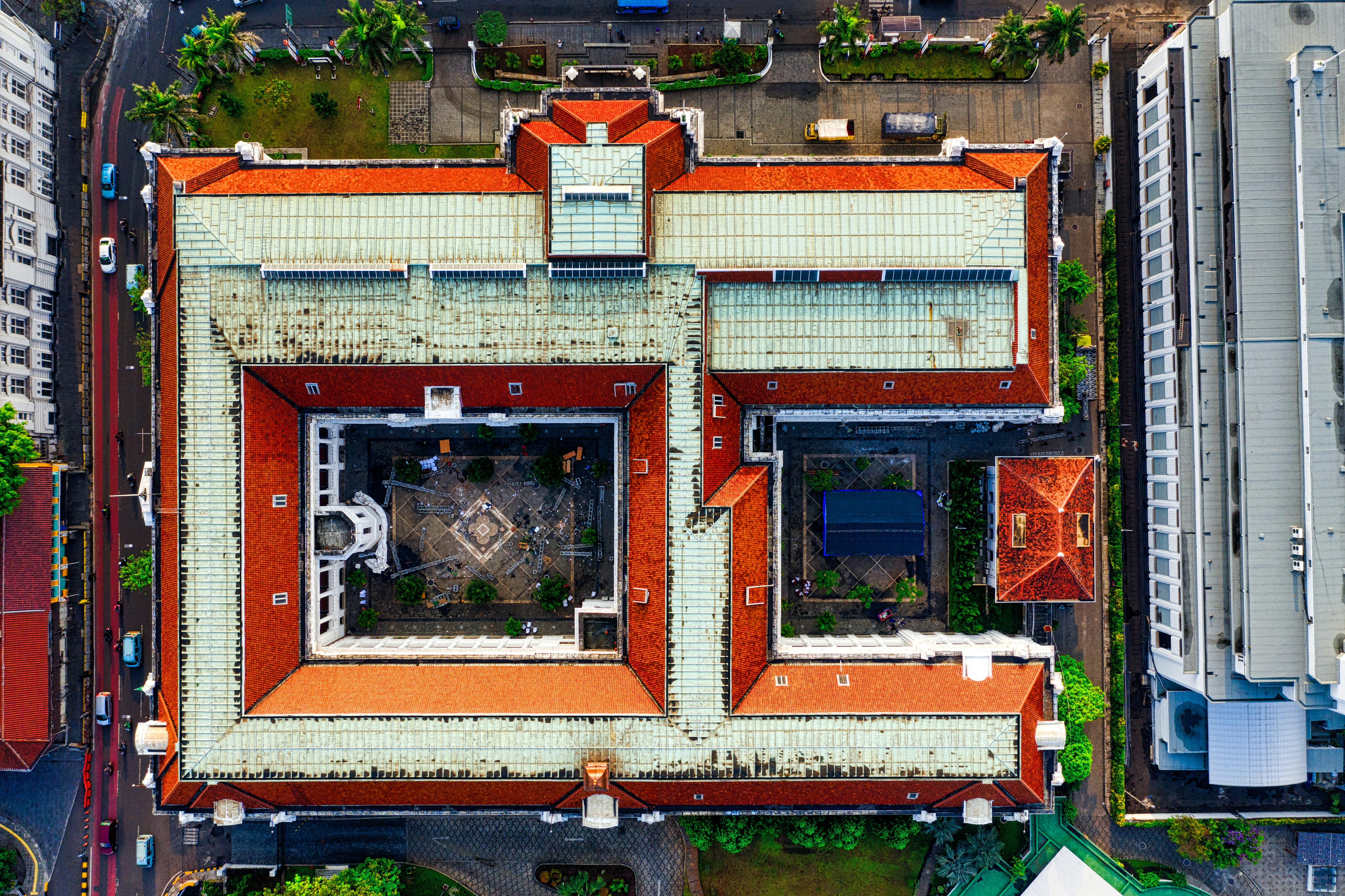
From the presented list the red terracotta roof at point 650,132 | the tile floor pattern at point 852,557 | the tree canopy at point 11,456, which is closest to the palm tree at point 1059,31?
the red terracotta roof at point 650,132

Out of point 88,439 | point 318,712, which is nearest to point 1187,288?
point 318,712

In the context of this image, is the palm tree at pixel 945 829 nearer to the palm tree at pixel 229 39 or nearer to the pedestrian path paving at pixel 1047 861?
the pedestrian path paving at pixel 1047 861

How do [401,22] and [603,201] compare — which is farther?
[401,22]

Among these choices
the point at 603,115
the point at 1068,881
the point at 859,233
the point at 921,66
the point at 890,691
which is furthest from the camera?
the point at 921,66

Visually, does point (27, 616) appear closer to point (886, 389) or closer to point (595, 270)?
point (595, 270)

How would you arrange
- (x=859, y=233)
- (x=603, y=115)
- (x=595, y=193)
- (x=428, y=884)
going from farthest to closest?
(x=428, y=884), (x=603, y=115), (x=859, y=233), (x=595, y=193)

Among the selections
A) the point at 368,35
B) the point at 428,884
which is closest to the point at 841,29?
the point at 368,35

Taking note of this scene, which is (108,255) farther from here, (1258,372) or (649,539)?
(1258,372)

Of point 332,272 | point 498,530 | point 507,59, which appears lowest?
point 498,530

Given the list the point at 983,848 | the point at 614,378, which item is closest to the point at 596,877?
the point at 983,848

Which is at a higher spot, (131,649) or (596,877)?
(131,649)
